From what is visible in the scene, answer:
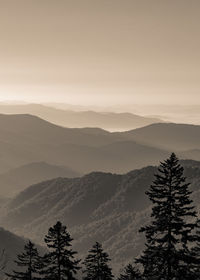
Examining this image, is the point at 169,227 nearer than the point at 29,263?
Yes

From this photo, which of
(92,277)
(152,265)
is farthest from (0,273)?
(152,265)

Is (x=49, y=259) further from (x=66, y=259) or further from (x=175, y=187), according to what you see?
(x=175, y=187)

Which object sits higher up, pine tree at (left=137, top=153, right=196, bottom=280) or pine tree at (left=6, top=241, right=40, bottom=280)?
pine tree at (left=137, top=153, right=196, bottom=280)

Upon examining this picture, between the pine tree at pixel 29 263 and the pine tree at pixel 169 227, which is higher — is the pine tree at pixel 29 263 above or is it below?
below

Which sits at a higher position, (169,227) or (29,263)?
(169,227)

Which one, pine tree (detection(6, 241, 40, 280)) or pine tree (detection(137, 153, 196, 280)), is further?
pine tree (detection(6, 241, 40, 280))

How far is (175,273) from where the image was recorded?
33.6 m

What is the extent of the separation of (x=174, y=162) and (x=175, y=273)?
7914 mm

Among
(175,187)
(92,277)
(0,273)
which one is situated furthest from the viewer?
(0,273)

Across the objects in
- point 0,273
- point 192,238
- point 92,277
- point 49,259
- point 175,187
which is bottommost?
point 0,273

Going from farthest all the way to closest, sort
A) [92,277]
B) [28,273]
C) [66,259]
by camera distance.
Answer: [92,277], [28,273], [66,259]

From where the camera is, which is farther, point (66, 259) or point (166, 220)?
point (66, 259)

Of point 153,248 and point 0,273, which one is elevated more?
point 153,248

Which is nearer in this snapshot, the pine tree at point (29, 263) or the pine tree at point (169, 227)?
the pine tree at point (169, 227)
